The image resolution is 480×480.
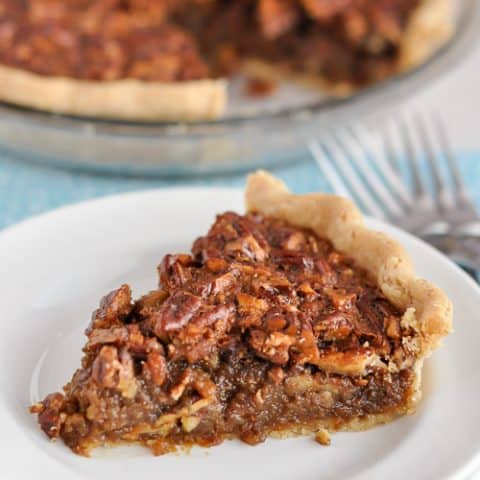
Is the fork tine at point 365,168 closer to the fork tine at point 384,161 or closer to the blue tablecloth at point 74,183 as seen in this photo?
the fork tine at point 384,161

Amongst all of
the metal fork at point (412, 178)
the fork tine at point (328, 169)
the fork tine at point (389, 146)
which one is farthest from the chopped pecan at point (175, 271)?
the fork tine at point (389, 146)

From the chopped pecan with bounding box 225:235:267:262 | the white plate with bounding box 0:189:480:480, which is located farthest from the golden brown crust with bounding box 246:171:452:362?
the chopped pecan with bounding box 225:235:267:262

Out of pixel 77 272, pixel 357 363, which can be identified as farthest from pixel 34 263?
pixel 357 363

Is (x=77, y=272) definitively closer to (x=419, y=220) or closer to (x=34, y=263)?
(x=34, y=263)

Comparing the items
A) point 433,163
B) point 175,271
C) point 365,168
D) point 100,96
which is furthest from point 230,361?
point 100,96

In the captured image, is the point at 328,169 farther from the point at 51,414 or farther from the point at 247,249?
the point at 51,414

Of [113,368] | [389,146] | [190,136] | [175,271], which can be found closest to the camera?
[113,368]

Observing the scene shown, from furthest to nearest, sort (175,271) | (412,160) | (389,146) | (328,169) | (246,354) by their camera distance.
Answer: (389,146), (412,160), (328,169), (175,271), (246,354)
